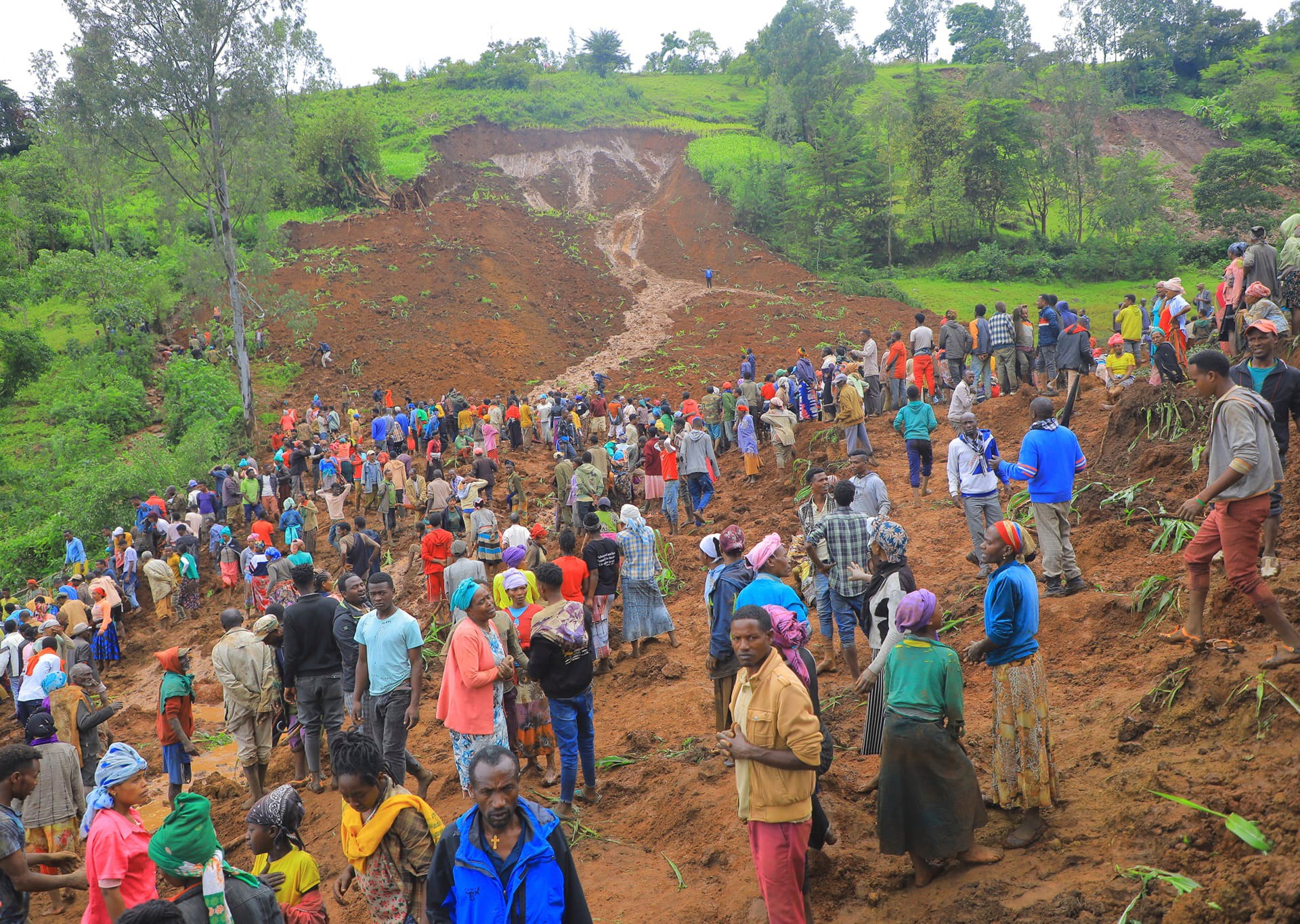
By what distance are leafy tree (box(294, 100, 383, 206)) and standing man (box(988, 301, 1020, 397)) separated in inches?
1411

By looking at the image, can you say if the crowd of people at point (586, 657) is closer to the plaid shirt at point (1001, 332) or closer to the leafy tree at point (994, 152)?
the plaid shirt at point (1001, 332)

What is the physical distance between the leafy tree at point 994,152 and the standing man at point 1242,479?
41213mm

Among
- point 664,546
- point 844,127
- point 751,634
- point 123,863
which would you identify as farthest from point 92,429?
point 844,127

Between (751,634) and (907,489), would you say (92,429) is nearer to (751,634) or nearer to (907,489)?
(907,489)

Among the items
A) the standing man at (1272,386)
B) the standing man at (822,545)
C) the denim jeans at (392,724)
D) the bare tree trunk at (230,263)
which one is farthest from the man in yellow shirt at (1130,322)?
the bare tree trunk at (230,263)

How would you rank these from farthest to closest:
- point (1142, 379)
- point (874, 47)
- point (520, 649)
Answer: point (874, 47), point (1142, 379), point (520, 649)

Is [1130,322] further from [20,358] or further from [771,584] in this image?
[20,358]

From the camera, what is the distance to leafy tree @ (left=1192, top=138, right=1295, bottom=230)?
37.1 metres

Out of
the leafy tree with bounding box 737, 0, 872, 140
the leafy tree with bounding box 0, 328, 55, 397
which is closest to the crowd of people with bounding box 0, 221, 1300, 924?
the leafy tree with bounding box 0, 328, 55, 397

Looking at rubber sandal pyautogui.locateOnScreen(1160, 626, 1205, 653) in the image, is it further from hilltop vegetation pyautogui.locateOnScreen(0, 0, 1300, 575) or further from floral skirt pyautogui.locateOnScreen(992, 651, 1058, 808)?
hilltop vegetation pyautogui.locateOnScreen(0, 0, 1300, 575)

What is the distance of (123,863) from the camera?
3.94m

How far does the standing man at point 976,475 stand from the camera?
8164mm

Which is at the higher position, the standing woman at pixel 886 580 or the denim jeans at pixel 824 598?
the standing woman at pixel 886 580

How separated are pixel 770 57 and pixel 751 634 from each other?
69.6 metres
